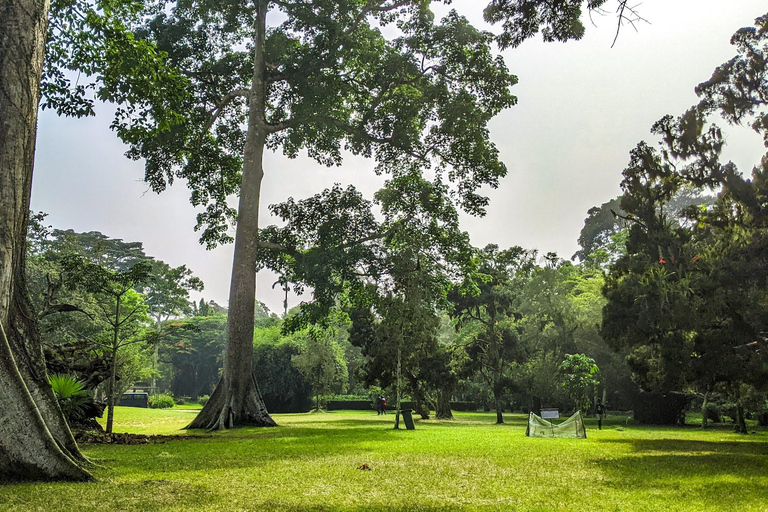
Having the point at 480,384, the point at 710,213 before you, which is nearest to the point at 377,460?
the point at 710,213

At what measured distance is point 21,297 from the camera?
268 inches

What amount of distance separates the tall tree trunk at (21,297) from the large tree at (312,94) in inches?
497

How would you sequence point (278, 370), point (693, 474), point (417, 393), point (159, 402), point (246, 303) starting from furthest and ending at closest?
point (159, 402) → point (278, 370) → point (417, 393) → point (246, 303) → point (693, 474)

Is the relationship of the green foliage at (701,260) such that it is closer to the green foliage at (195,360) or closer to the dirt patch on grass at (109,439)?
the dirt patch on grass at (109,439)

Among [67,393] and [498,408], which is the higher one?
[67,393]

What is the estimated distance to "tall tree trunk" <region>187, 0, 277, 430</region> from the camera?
1875cm

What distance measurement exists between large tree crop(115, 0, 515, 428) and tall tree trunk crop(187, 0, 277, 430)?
0.04 metres

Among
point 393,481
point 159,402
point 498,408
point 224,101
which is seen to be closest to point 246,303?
point 224,101

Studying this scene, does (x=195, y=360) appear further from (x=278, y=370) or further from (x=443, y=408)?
(x=443, y=408)

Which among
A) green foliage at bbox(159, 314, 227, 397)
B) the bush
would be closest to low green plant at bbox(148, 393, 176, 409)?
the bush

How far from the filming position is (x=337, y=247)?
21781 millimetres

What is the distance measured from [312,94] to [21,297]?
1509 centimetres

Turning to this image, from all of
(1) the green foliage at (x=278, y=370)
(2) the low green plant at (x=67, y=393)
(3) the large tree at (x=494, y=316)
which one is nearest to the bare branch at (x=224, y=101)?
(2) the low green plant at (x=67, y=393)

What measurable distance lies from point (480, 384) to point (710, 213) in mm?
33337
